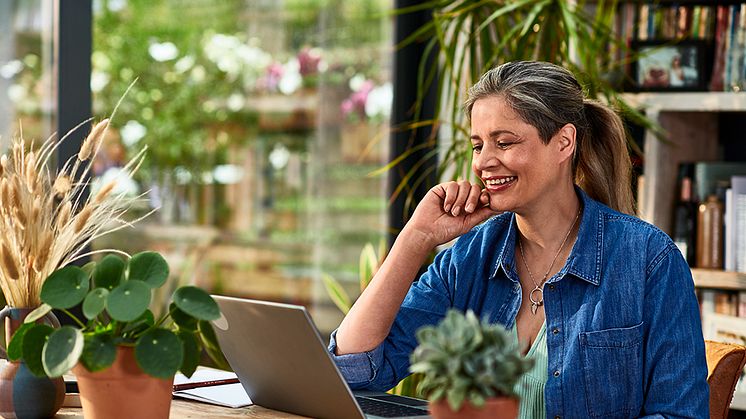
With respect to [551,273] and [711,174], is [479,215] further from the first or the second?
[711,174]

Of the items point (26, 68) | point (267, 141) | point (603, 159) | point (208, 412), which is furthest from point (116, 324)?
point (267, 141)

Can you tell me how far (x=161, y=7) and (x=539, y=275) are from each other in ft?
7.61

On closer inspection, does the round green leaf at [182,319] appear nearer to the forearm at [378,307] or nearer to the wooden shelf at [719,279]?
the forearm at [378,307]

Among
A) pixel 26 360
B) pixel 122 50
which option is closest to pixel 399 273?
pixel 26 360

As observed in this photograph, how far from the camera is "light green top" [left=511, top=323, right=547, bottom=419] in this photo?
1.98 m

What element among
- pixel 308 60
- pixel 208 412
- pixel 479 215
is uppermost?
pixel 308 60

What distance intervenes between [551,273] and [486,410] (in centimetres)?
87

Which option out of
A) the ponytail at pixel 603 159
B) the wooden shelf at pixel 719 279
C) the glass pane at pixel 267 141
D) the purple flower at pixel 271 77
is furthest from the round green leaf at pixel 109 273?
the purple flower at pixel 271 77

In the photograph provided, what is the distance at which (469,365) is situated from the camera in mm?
1220

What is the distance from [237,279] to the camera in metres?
4.18

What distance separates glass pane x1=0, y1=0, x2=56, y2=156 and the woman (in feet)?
5.19

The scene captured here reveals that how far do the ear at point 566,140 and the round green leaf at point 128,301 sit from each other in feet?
2.88

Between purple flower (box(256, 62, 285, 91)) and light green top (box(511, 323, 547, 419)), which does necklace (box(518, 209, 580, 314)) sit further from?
purple flower (box(256, 62, 285, 91))

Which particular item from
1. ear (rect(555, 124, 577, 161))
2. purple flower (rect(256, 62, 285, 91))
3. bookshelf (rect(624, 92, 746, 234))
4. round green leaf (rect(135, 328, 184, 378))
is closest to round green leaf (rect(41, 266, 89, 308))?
round green leaf (rect(135, 328, 184, 378))
